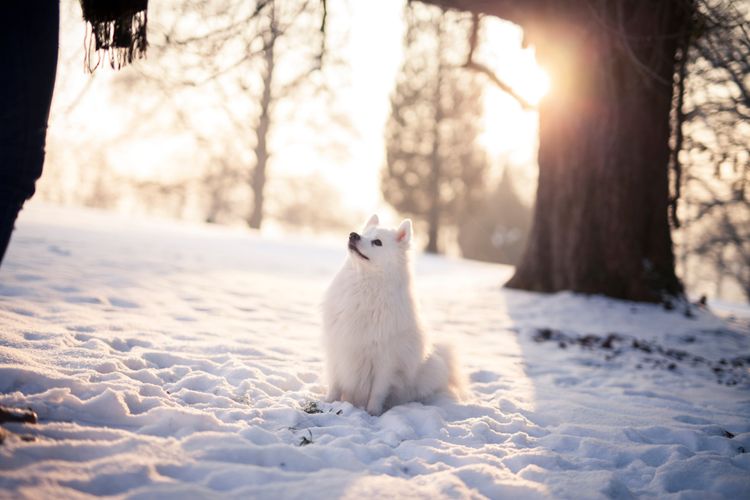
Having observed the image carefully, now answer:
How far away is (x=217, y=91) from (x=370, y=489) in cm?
1975

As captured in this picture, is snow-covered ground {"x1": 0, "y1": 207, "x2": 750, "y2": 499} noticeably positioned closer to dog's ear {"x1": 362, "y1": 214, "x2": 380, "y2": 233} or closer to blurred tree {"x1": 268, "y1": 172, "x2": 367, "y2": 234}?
dog's ear {"x1": 362, "y1": 214, "x2": 380, "y2": 233}

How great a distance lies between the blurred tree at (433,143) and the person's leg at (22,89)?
20117 millimetres

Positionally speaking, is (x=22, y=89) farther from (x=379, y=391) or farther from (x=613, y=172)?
(x=613, y=172)

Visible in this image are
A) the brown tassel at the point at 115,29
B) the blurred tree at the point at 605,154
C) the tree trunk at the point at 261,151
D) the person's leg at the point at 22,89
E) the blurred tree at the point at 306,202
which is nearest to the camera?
the person's leg at the point at 22,89

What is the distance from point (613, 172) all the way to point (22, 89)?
24.4 feet

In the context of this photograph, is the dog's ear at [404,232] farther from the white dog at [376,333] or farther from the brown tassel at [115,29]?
the brown tassel at [115,29]

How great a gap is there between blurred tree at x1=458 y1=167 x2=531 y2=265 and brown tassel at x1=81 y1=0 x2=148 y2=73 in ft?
99.5

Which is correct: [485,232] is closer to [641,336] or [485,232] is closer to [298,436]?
[641,336]

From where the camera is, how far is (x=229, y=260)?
9.33 m

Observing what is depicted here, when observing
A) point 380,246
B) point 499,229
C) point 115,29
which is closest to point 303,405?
point 380,246

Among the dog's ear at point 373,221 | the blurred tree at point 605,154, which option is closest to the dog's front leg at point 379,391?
the dog's ear at point 373,221

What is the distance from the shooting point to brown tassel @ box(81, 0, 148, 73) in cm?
257

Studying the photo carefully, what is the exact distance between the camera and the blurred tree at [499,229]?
32.7 m

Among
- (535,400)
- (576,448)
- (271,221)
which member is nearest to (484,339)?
(535,400)
